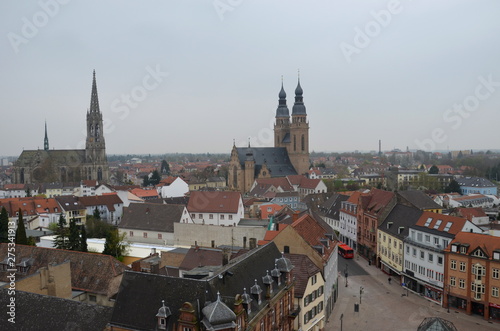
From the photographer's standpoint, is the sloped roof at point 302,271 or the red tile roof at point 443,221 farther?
the red tile roof at point 443,221

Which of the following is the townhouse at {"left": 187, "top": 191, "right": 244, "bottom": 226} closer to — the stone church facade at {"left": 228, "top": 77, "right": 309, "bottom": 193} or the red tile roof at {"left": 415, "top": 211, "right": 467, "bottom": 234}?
the red tile roof at {"left": 415, "top": 211, "right": 467, "bottom": 234}

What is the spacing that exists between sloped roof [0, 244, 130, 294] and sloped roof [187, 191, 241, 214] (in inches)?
1344

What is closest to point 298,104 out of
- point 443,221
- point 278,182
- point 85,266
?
point 278,182

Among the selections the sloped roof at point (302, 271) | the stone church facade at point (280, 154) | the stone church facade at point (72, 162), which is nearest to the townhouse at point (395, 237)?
the sloped roof at point (302, 271)

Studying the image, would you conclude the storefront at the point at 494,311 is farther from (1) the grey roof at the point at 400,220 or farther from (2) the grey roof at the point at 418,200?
(2) the grey roof at the point at 418,200

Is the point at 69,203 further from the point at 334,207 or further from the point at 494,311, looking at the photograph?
the point at 494,311

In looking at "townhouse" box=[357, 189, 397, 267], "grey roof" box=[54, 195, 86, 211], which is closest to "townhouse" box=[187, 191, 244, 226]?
"townhouse" box=[357, 189, 397, 267]

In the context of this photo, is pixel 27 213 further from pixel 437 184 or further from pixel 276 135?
pixel 437 184

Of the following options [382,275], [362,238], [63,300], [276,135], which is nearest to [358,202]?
[362,238]

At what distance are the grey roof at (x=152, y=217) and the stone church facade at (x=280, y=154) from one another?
58.4m

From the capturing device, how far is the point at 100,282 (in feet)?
114

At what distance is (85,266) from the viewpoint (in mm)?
36406

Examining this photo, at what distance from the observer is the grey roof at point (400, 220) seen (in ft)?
171

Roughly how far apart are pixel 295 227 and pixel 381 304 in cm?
1144
